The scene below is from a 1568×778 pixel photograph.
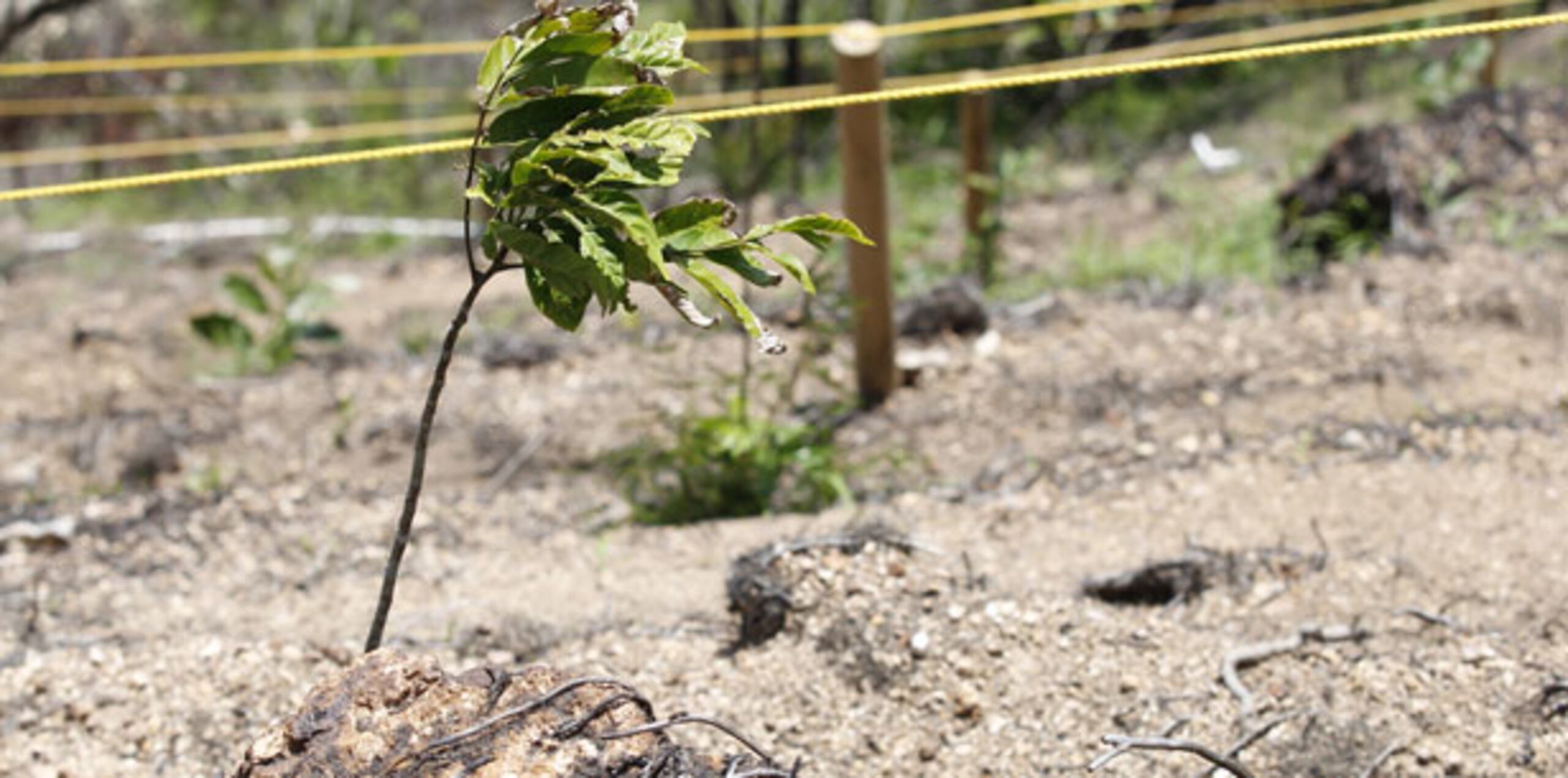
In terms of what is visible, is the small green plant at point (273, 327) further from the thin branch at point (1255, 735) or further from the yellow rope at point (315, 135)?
the thin branch at point (1255, 735)

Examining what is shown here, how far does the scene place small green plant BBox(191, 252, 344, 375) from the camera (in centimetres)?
484

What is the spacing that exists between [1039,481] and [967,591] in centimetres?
87

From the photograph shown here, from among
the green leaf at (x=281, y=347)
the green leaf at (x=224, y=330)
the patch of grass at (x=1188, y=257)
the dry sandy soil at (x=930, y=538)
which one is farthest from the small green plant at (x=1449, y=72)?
the green leaf at (x=224, y=330)

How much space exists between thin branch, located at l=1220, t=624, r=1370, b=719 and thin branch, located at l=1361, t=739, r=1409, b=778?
22cm

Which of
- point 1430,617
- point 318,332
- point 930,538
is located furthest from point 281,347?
point 1430,617

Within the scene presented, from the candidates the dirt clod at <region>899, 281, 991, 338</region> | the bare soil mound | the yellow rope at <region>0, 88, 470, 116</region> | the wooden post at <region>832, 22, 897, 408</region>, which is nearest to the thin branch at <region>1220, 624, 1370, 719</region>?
the bare soil mound

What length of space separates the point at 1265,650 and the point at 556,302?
1455 mm

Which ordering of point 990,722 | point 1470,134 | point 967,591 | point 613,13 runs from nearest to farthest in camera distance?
1. point 613,13
2. point 990,722
3. point 967,591
4. point 1470,134

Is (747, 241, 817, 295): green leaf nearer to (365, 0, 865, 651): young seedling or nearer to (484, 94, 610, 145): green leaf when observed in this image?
(365, 0, 865, 651): young seedling

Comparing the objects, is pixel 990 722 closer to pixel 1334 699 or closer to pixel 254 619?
pixel 1334 699

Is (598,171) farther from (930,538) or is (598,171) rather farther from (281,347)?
(281,347)

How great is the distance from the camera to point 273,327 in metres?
5.32

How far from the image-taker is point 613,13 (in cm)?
210

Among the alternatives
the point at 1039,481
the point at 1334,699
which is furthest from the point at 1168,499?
the point at 1334,699
